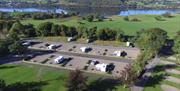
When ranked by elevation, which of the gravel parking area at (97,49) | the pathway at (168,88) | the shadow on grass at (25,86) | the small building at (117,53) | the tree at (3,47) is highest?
the tree at (3,47)

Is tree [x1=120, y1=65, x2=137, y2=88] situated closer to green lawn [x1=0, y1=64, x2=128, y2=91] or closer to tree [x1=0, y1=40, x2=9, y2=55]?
green lawn [x1=0, y1=64, x2=128, y2=91]

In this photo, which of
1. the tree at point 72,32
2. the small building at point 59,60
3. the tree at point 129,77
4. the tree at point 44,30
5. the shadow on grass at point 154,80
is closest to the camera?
the tree at point 129,77

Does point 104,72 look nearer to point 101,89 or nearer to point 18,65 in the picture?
point 101,89

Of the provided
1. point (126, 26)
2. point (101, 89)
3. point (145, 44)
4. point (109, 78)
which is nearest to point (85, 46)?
point (145, 44)

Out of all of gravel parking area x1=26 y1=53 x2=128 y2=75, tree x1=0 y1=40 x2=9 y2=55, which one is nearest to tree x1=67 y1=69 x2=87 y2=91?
gravel parking area x1=26 y1=53 x2=128 y2=75

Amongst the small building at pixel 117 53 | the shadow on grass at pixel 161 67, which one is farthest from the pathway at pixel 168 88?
the small building at pixel 117 53

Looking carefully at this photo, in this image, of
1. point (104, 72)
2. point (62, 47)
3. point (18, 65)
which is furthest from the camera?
point (62, 47)

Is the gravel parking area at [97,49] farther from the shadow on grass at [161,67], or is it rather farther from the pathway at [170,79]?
the pathway at [170,79]

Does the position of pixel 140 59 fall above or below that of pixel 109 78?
above
